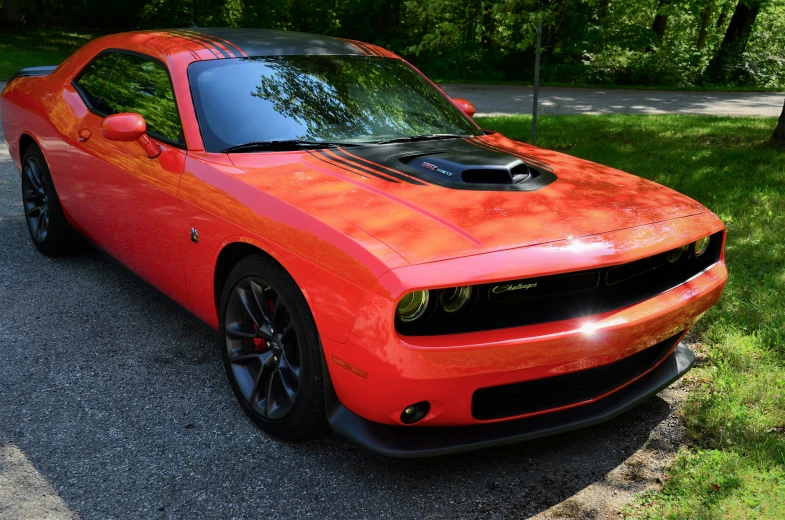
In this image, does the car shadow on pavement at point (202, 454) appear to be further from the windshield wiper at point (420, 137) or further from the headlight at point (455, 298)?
the windshield wiper at point (420, 137)

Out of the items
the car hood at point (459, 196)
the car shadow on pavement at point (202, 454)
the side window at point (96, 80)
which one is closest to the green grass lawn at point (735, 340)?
the car shadow on pavement at point (202, 454)

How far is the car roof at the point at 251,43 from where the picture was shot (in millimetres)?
3971

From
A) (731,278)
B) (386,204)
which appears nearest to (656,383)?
(386,204)

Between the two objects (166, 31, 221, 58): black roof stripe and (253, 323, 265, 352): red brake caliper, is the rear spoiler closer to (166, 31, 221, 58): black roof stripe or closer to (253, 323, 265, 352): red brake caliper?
(166, 31, 221, 58): black roof stripe

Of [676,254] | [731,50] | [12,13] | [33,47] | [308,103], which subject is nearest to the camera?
[676,254]

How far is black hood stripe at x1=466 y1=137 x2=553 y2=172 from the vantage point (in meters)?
3.62

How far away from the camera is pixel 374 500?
274 centimetres

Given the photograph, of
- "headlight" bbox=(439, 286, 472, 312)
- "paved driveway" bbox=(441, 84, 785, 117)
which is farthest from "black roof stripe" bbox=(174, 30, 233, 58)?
"paved driveway" bbox=(441, 84, 785, 117)

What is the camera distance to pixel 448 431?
2.68m

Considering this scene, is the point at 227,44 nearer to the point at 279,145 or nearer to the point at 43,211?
the point at 279,145

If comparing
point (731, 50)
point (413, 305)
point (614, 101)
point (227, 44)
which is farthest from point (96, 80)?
point (731, 50)

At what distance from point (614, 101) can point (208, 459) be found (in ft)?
45.9

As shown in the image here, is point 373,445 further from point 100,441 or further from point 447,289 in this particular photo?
point 100,441

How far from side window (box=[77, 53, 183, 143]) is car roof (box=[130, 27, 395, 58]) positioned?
17cm
